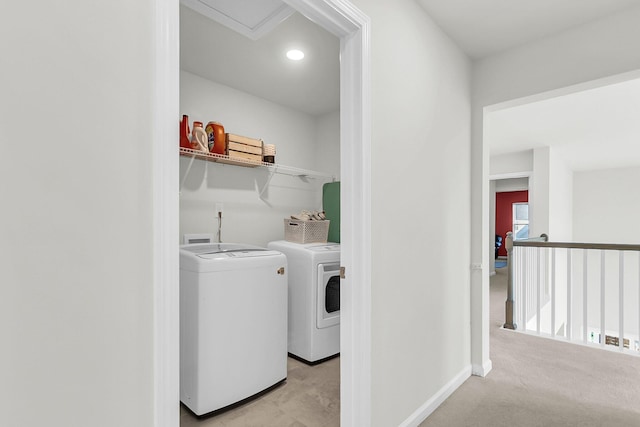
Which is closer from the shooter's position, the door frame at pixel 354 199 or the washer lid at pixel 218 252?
the door frame at pixel 354 199

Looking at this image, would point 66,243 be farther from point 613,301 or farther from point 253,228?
point 613,301

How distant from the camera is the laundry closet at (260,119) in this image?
227 cm

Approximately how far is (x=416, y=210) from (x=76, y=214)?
1626mm

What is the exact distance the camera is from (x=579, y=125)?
4121 mm

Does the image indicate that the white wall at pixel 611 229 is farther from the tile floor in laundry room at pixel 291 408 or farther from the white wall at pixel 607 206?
the tile floor in laundry room at pixel 291 408

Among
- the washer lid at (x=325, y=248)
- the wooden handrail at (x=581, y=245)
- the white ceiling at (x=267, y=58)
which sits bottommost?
the washer lid at (x=325, y=248)

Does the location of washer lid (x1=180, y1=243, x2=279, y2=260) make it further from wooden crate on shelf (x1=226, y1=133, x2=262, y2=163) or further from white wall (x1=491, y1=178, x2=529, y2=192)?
white wall (x1=491, y1=178, x2=529, y2=192)

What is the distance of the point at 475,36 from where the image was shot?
2.22m

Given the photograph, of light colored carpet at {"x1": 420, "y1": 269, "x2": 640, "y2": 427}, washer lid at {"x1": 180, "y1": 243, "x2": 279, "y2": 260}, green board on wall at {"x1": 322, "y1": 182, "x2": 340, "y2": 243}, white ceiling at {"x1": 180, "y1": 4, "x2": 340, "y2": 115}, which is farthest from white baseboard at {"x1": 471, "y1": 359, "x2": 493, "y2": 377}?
white ceiling at {"x1": 180, "y1": 4, "x2": 340, "y2": 115}

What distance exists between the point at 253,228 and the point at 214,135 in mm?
985

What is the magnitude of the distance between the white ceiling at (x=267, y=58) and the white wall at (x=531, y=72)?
122 centimetres

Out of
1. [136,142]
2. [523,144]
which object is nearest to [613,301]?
[523,144]

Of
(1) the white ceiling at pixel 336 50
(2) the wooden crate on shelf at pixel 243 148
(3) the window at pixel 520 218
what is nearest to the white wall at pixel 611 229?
(3) the window at pixel 520 218

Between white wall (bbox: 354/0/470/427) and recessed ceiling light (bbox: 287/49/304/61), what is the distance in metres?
0.89
